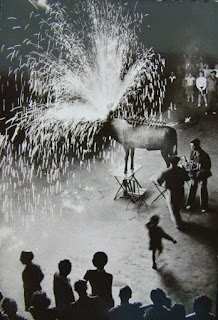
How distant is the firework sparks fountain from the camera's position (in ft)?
15.5

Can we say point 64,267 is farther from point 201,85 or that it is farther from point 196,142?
point 201,85

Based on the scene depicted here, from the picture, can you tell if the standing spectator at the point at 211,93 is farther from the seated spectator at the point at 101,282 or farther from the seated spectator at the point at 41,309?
the seated spectator at the point at 41,309

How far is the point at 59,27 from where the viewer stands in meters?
4.76

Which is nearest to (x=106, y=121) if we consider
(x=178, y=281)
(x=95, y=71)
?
(x=95, y=71)

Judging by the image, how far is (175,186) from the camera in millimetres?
5039

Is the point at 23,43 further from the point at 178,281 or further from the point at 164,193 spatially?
the point at 178,281

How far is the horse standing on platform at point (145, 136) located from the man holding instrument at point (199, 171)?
23 cm

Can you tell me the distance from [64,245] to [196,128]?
206cm

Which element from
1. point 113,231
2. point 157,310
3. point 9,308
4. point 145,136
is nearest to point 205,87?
point 145,136

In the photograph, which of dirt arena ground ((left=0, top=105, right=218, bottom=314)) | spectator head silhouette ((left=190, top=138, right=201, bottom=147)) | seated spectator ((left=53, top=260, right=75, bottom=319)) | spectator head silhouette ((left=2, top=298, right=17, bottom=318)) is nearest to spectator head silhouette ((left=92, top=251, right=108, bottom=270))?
seated spectator ((left=53, top=260, right=75, bottom=319))

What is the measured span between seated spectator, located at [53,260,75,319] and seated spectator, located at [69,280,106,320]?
0.47ft

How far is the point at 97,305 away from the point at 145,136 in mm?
1998

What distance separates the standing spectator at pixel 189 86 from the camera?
4.86m

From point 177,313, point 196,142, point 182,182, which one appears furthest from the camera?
point 182,182
